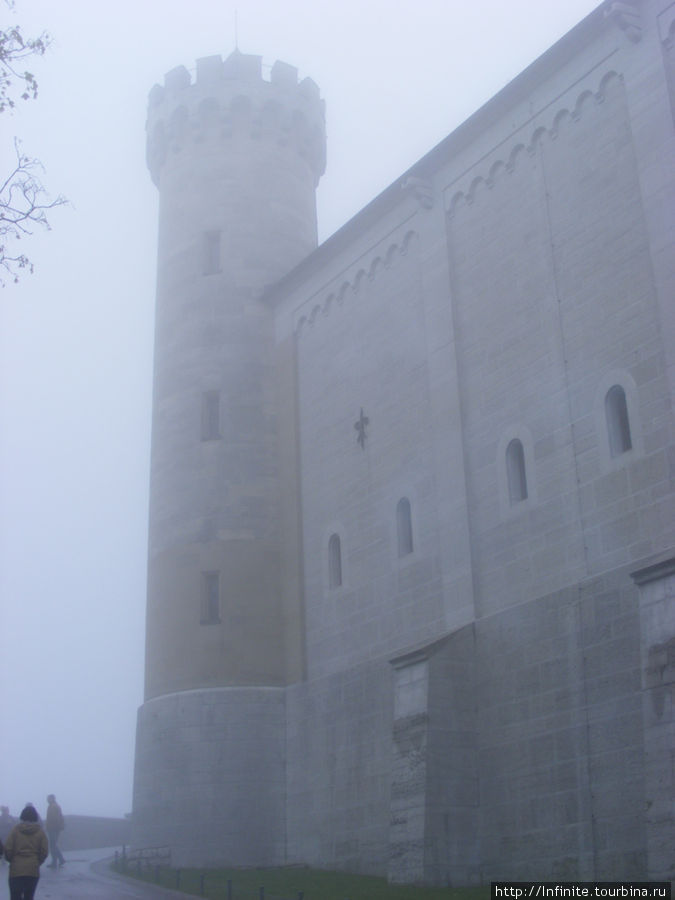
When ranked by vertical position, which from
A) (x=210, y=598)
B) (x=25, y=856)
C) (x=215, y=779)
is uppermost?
(x=210, y=598)

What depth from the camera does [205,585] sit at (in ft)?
80.5

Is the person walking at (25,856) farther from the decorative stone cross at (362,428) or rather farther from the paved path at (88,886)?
the decorative stone cross at (362,428)

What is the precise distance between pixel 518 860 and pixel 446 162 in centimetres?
1199

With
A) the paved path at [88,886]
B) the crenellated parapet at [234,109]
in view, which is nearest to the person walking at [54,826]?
the paved path at [88,886]

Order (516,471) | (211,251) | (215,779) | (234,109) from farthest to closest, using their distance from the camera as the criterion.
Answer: (234,109)
(211,251)
(215,779)
(516,471)

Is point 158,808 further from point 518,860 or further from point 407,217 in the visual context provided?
point 407,217

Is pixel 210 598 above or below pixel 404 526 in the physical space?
below

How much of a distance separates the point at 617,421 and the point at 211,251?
533 inches

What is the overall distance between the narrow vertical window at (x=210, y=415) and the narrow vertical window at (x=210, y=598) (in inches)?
121

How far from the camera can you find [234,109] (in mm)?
28734

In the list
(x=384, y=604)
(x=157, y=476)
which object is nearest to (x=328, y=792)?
(x=384, y=604)

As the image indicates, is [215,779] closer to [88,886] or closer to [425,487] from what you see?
[88,886]

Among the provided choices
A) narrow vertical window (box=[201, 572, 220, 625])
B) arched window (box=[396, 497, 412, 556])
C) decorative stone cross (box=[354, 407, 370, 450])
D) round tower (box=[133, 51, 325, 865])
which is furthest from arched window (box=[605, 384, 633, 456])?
narrow vertical window (box=[201, 572, 220, 625])

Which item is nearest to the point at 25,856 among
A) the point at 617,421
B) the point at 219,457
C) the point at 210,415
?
the point at 617,421
